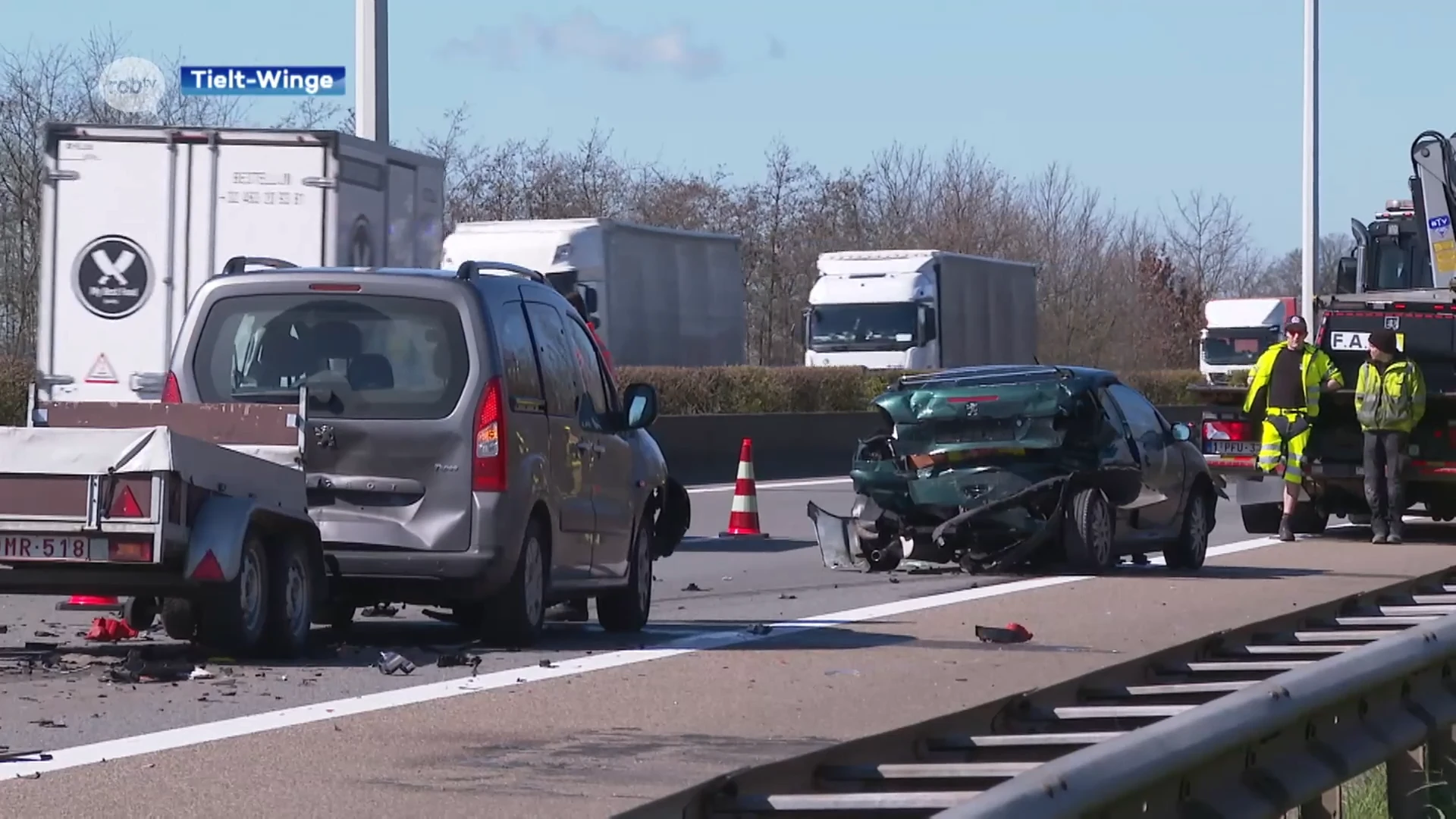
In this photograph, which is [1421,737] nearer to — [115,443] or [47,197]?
[115,443]

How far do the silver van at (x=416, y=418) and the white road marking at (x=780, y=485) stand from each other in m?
15.5

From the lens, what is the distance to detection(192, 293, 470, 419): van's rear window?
10445mm

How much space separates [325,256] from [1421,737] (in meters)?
11.4

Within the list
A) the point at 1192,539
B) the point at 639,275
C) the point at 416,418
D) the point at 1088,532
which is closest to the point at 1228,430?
the point at 1192,539

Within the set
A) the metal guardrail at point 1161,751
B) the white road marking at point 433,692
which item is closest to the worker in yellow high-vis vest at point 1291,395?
the white road marking at point 433,692

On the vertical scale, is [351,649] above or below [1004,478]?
below

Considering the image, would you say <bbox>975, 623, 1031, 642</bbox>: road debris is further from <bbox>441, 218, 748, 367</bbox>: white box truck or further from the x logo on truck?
<bbox>441, 218, 748, 367</bbox>: white box truck

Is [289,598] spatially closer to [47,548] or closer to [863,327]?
[47,548]

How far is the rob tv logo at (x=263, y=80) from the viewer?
20.0 m

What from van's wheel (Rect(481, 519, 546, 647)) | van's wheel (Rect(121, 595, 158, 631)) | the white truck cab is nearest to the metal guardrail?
van's wheel (Rect(481, 519, 546, 647))

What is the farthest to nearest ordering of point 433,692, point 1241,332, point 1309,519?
point 1241,332
point 1309,519
point 433,692

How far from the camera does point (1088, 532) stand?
15.6 meters

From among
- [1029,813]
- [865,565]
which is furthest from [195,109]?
[1029,813]

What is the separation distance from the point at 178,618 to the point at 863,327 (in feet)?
97.0
